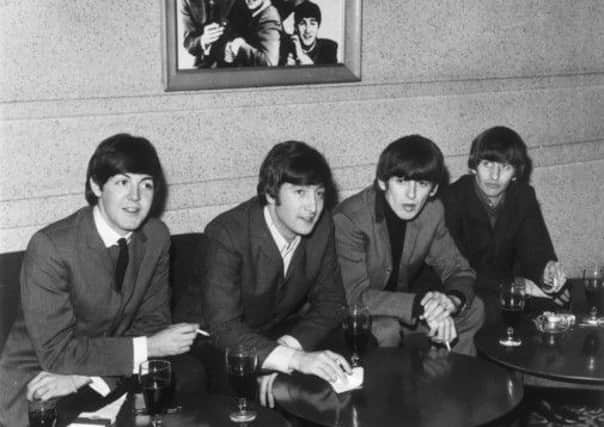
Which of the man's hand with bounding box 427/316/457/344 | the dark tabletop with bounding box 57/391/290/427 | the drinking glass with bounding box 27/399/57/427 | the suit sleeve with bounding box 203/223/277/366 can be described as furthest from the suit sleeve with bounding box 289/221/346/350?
the drinking glass with bounding box 27/399/57/427

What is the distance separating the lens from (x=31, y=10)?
12.2 feet

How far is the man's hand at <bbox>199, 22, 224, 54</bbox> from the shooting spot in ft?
13.6

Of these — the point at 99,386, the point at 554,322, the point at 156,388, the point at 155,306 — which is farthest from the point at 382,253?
the point at 156,388

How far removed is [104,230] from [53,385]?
55 centimetres

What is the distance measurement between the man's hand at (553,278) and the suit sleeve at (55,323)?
6.39ft

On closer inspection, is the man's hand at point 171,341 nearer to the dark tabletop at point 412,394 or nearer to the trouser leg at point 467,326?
the dark tabletop at point 412,394

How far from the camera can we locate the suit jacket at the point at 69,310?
299cm

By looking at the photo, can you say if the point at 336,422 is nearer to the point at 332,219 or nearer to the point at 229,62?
the point at 332,219

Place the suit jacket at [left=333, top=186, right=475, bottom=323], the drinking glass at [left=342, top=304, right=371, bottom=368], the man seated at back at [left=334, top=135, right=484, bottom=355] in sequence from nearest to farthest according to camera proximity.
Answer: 1. the drinking glass at [left=342, top=304, right=371, bottom=368]
2. the man seated at back at [left=334, top=135, right=484, bottom=355]
3. the suit jacket at [left=333, top=186, right=475, bottom=323]

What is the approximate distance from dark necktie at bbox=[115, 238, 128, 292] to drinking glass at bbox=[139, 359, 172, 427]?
2.58ft

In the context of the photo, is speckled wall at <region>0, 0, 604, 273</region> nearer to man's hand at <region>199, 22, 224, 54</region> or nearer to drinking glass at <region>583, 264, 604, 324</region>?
man's hand at <region>199, 22, 224, 54</region>

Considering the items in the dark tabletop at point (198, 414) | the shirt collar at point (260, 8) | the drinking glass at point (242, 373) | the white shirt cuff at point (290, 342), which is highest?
the shirt collar at point (260, 8)

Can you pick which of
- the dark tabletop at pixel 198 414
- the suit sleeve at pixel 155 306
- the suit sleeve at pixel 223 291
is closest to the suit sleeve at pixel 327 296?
the suit sleeve at pixel 223 291

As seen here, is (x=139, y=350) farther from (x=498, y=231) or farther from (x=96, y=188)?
(x=498, y=231)
